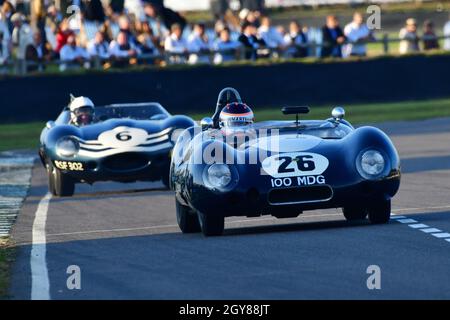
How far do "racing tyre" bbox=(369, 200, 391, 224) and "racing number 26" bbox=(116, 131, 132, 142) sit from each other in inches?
231

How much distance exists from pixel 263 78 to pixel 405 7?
65.6 ft

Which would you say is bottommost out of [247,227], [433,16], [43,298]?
[433,16]

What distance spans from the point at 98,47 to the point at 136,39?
1108mm

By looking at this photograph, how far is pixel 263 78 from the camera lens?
2980 cm

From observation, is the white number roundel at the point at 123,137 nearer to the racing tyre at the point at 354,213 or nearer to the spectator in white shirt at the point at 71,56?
the racing tyre at the point at 354,213

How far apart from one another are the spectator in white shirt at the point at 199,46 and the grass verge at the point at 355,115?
1.89 metres

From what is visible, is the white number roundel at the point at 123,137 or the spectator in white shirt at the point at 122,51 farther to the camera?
the spectator in white shirt at the point at 122,51

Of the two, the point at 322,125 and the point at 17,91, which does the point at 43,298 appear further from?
the point at 17,91

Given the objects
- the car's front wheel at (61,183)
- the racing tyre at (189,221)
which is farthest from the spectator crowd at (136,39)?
the racing tyre at (189,221)

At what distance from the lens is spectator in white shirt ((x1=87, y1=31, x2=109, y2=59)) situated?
1177 inches

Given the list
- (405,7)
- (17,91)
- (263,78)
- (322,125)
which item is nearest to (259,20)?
(263,78)

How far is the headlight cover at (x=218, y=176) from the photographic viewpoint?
1141 centimetres

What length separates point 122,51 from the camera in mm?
30078

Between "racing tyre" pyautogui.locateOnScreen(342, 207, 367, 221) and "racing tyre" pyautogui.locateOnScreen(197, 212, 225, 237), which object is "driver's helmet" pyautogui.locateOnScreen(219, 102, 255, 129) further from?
"racing tyre" pyautogui.locateOnScreen(197, 212, 225, 237)
